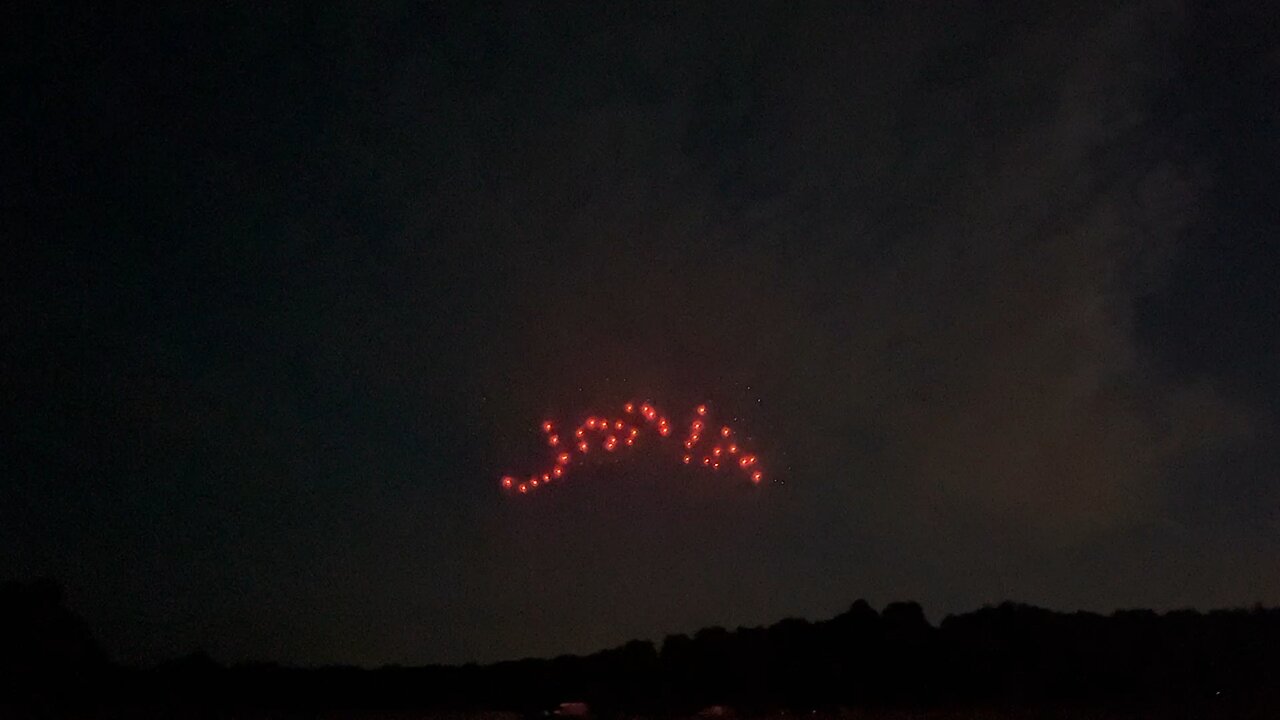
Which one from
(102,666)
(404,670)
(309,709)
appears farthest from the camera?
(404,670)

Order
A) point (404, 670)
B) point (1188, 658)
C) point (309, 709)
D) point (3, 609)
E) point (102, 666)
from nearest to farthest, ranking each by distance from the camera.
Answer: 1. point (1188, 658)
2. point (3, 609)
3. point (102, 666)
4. point (309, 709)
5. point (404, 670)

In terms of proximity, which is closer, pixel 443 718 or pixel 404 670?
pixel 443 718

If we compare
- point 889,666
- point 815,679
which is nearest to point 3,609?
point 815,679

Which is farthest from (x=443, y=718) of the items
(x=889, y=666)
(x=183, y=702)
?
(x=889, y=666)

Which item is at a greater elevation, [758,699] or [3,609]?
[3,609]

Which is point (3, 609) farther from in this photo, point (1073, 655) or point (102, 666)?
point (1073, 655)

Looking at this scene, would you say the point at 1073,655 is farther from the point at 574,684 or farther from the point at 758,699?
the point at 574,684
